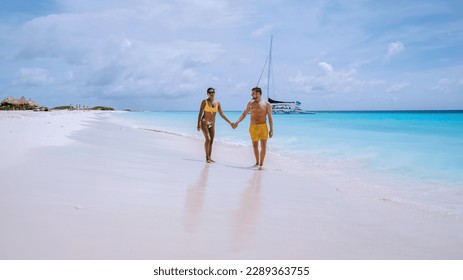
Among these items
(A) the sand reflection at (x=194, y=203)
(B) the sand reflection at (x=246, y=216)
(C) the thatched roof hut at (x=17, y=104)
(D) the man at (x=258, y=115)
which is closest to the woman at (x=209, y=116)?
(D) the man at (x=258, y=115)

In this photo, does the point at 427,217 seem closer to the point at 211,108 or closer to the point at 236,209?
the point at 236,209

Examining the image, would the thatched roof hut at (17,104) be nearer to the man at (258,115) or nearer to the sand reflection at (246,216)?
the man at (258,115)

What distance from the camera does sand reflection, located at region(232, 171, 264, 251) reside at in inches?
114

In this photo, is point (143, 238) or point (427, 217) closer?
point (143, 238)

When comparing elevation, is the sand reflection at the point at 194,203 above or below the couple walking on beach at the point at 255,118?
below

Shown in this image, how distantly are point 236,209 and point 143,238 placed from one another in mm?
1389

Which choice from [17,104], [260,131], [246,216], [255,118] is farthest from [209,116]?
[17,104]

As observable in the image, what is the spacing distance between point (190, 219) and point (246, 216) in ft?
2.07

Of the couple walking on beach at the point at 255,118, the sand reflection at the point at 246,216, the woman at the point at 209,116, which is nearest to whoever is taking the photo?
the sand reflection at the point at 246,216

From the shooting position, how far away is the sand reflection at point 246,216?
2.89 m

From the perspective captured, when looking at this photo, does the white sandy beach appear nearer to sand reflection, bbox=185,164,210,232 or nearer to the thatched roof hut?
sand reflection, bbox=185,164,210,232

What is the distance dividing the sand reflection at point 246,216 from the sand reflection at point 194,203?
40cm

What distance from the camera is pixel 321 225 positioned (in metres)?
3.51
